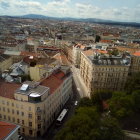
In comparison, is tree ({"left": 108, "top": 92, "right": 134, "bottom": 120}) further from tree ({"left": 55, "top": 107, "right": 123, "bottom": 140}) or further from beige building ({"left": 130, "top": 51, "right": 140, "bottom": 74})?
beige building ({"left": 130, "top": 51, "right": 140, "bottom": 74})

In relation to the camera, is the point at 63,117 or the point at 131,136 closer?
the point at 131,136

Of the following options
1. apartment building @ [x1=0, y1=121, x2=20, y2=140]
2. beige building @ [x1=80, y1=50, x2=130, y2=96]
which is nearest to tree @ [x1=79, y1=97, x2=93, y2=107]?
beige building @ [x1=80, y1=50, x2=130, y2=96]

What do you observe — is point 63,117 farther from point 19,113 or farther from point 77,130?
point 77,130

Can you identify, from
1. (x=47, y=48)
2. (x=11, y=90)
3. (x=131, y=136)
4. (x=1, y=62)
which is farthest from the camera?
(x=47, y=48)

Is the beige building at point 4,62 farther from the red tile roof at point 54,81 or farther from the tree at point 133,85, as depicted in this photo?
the tree at point 133,85

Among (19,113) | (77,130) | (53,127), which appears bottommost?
(53,127)

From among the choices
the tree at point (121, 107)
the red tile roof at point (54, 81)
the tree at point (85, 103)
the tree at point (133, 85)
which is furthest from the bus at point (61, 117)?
the tree at point (133, 85)

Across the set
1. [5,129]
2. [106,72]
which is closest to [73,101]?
[106,72]

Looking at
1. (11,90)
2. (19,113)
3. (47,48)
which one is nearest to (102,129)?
(19,113)
